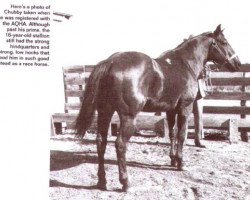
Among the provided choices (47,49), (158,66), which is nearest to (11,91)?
(47,49)

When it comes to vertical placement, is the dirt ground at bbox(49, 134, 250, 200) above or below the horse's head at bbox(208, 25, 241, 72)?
below

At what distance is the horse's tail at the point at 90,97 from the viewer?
337 cm

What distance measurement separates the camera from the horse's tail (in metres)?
3.37

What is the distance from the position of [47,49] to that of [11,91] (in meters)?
0.52

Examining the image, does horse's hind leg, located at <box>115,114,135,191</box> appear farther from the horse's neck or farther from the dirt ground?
Answer: the horse's neck

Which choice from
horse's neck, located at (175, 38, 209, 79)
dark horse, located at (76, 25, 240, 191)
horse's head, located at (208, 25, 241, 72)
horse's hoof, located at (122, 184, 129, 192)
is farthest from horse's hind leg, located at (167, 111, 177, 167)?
horse's hoof, located at (122, 184, 129, 192)

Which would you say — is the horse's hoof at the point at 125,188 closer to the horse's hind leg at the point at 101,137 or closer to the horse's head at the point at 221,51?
the horse's hind leg at the point at 101,137

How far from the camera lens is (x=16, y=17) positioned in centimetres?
385

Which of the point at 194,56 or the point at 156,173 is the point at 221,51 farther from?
the point at 156,173

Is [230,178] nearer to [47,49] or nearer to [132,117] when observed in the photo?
[132,117]

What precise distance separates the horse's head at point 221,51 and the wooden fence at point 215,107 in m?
0.49

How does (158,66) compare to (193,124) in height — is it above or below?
above

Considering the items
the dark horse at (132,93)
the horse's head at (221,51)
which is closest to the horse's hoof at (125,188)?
the dark horse at (132,93)

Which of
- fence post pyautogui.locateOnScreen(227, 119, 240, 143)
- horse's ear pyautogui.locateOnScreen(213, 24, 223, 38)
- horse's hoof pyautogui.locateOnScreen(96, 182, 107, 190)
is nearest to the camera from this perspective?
horse's hoof pyautogui.locateOnScreen(96, 182, 107, 190)
